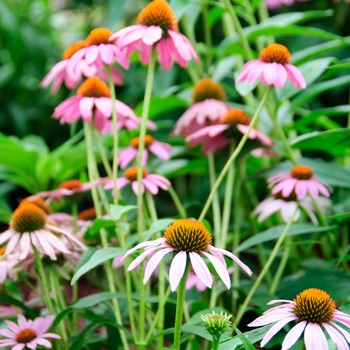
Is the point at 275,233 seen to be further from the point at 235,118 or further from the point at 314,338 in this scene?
the point at 314,338

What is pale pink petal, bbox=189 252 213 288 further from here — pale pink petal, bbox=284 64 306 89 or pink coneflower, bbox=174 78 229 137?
pink coneflower, bbox=174 78 229 137

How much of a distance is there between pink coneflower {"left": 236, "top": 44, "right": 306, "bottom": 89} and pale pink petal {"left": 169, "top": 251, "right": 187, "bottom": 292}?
269 mm

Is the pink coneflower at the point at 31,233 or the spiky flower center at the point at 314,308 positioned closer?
the spiky flower center at the point at 314,308

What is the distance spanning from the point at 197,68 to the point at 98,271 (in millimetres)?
467

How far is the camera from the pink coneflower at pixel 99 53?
71cm

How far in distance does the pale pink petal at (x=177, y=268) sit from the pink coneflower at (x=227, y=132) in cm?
34

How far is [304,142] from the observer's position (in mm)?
913

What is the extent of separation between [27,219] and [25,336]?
14 centimetres

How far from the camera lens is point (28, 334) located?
659mm

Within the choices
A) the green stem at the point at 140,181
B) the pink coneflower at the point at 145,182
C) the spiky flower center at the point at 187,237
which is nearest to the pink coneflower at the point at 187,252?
the spiky flower center at the point at 187,237

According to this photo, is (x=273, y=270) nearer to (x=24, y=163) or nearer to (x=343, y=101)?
(x=24, y=163)

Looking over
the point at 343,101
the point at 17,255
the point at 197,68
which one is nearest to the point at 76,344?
the point at 17,255

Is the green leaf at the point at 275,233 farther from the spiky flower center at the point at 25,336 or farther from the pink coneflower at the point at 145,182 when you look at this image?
the spiky flower center at the point at 25,336

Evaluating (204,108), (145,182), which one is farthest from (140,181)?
(204,108)
